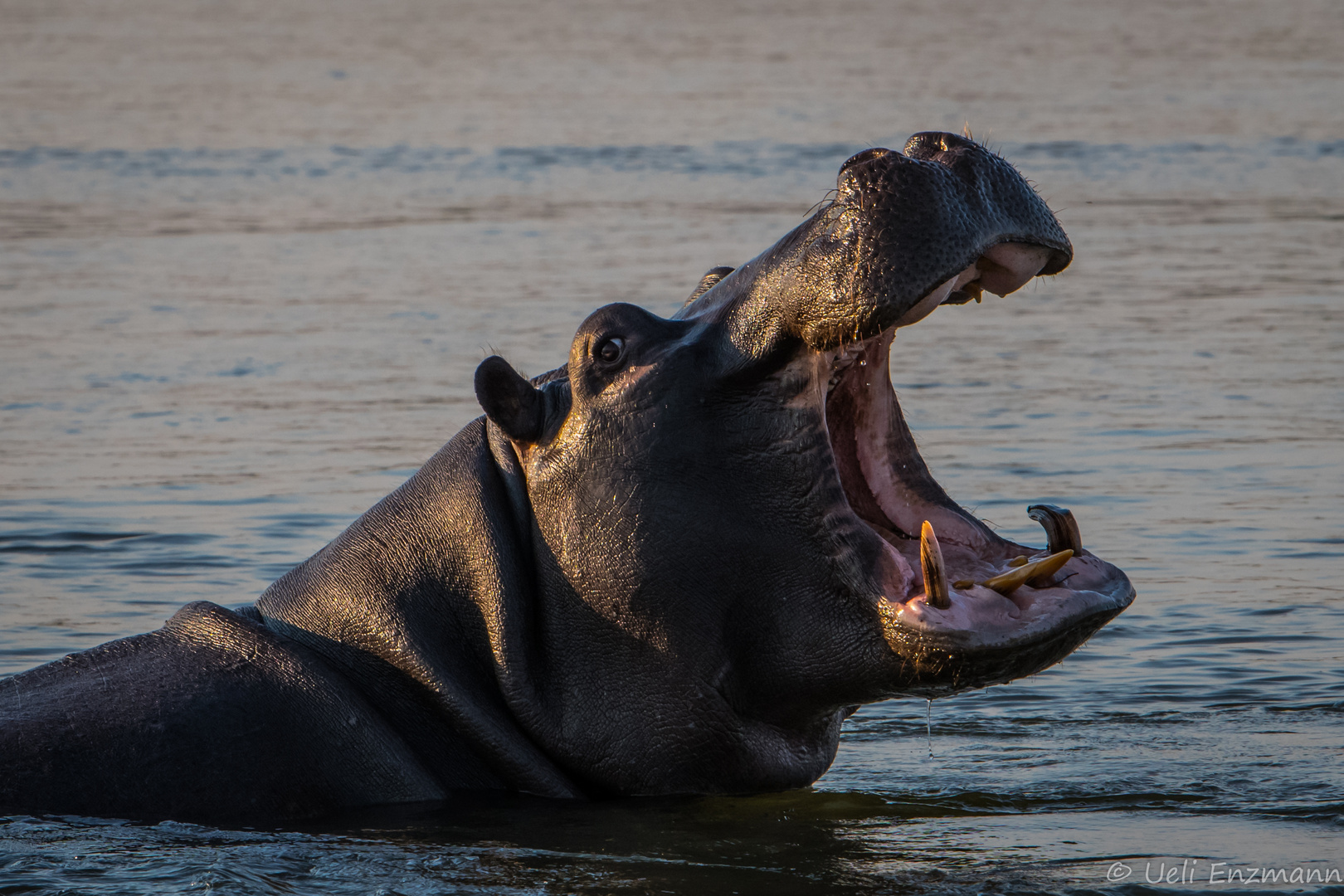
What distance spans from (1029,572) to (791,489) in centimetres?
64

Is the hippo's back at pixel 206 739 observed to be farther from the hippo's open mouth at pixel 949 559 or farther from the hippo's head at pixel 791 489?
the hippo's open mouth at pixel 949 559

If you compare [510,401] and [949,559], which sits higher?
[510,401]

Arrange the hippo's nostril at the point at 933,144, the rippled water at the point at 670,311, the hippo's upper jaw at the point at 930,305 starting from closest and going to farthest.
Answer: the hippo's upper jaw at the point at 930,305 < the hippo's nostril at the point at 933,144 < the rippled water at the point at 670,311

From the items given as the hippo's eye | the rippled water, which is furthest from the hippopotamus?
the rippled water

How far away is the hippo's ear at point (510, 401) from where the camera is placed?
16.6ft

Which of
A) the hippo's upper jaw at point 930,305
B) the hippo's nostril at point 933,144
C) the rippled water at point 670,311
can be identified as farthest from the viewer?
the rippled water at point 670,311

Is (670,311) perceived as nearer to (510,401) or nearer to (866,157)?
Result: (510,401)

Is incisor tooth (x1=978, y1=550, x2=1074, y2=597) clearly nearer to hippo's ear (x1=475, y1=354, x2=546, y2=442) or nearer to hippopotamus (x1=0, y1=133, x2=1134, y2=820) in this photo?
hippopotamus (x1=0, y1=133, x2=1134, y2=820)

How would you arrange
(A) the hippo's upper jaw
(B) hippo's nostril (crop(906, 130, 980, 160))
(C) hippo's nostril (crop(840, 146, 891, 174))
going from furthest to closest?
1. (B) hippo's nostril (crop(906, 130, 980, 160))
2. (C) hippo's nostril (crop(840, 146, 891, 174))
3. (A) the hippo's upper jaw

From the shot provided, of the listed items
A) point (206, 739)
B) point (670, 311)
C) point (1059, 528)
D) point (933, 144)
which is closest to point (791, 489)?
point (1059, 528)

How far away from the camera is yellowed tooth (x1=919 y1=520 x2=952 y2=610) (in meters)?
4.68

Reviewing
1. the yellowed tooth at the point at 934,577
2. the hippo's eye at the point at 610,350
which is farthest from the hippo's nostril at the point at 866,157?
the yellowed tooth at the point at 934,577

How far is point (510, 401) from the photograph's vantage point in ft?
16.8

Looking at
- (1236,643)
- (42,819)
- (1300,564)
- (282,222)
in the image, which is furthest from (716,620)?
(282,222)
